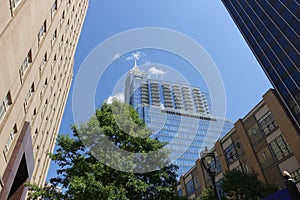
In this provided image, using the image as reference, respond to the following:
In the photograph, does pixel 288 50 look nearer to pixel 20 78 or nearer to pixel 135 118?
pixel 135 118

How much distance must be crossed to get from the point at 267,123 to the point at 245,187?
9690 mm

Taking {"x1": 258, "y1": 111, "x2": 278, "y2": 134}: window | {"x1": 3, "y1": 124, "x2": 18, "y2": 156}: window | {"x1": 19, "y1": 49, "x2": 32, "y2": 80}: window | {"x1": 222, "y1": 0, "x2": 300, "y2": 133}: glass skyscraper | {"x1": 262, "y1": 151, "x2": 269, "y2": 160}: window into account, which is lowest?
{"x1": 3, "y1": 124, "x2": 18, "y2": 156}: window

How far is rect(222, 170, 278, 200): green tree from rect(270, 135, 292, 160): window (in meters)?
4.83

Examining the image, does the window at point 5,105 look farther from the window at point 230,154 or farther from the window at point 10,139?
the window at point 230,154

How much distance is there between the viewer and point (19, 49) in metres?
13.6

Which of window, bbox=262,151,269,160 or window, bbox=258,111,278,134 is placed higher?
window, bbox=258,111,278,134

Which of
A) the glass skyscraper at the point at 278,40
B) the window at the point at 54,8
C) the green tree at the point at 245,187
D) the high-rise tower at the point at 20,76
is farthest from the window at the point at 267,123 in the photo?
the window at the point at 54,8

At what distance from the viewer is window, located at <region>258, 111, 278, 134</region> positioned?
28.0 m

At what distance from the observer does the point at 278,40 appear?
3127 centimetres

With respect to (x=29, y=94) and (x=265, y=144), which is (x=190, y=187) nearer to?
(x=265, y=144)

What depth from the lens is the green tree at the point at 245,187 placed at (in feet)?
71.0

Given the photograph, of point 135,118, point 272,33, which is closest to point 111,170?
point 135,118

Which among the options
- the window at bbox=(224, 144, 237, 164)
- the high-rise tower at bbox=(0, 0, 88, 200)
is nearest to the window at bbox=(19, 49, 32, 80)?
the high-rise tower at bbox=(0, 0, 88, 200)

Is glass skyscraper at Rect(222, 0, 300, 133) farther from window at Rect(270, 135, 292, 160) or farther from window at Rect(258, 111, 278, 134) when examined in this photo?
window at Rect(270, 135, 292, 160)
